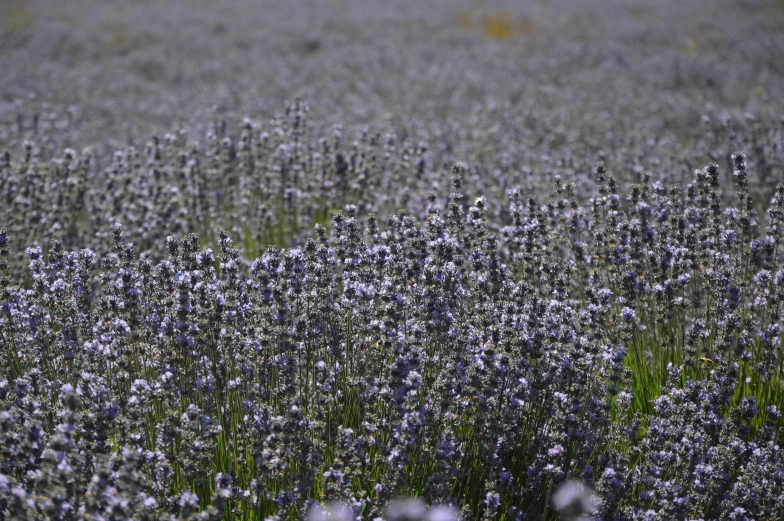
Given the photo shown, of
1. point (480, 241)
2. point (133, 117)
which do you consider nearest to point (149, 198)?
point (480, 241)

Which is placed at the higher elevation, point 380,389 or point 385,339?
point 385,339

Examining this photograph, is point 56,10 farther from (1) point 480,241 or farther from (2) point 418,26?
(1) point 480,241

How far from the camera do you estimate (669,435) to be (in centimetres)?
365

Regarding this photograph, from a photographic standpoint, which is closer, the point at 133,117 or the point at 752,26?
the point at 133,117

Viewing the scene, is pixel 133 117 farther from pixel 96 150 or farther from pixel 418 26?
pixel 418 26

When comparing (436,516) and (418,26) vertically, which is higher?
(418,26)

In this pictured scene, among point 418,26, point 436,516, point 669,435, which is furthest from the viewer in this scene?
point 418,26

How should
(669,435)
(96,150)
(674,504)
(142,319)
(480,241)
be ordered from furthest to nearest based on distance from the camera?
1. (96,150)
2. (480,241)
3. (142,319)
4. (669,435)
5. (674,504)

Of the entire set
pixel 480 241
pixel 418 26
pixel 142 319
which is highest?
pixel 418 26

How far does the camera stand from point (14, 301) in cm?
424

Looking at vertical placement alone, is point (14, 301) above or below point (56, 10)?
below

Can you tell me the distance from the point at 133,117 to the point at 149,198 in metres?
6.55

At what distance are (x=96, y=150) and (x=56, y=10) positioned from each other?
2178cm

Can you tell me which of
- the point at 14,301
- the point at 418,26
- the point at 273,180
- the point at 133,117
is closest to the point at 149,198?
the point at 273,180
